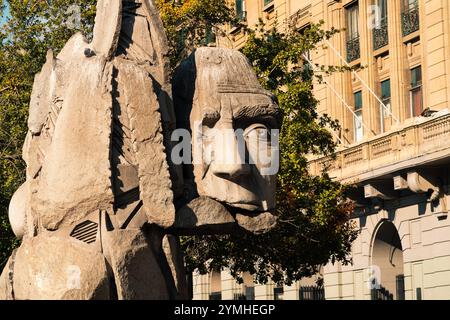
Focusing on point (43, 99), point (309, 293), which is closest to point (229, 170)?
point (43, 99)

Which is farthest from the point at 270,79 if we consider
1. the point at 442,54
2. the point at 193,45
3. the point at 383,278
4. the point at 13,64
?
the point at 383,278

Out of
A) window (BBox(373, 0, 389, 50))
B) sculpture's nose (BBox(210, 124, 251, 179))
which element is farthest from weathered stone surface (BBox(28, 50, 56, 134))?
window (BBox(373, 0, 389, 50))

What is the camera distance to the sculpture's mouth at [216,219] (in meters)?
10.1

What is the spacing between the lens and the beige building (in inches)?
1297

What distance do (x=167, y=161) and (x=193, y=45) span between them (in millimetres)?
15130

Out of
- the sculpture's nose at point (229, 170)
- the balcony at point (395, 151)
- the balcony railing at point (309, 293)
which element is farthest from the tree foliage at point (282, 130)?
the balcony railing at point (309, 293)

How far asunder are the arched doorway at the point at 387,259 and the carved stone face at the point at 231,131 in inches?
1036

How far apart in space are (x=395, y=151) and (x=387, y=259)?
13.5 feet

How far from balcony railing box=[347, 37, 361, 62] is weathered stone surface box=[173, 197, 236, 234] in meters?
29.0

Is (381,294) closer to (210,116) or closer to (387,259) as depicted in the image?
(387,259)

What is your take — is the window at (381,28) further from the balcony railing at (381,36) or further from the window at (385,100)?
the window at (385,100)

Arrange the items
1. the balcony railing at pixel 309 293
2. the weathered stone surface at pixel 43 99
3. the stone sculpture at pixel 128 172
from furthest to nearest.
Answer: the balcony railing at pixel 309 293
the weathered stone surface at pixel 43 99
the stone sculpture at pixel 128 172
